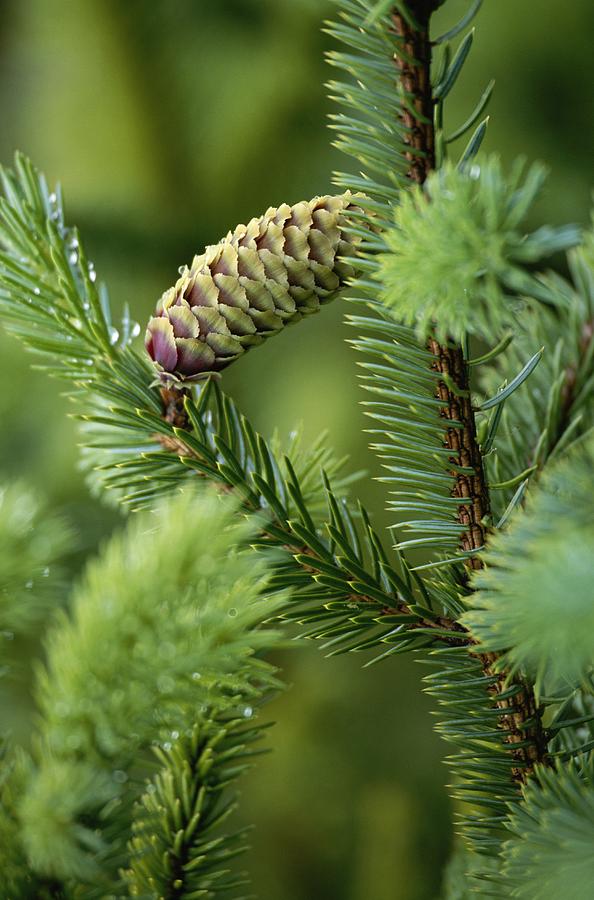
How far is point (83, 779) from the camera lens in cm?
22

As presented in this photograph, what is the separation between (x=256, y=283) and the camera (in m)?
0.32

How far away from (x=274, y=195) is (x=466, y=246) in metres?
0.70

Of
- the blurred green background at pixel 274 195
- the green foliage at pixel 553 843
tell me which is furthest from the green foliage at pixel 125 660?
the blurred green background at pixel 274 195

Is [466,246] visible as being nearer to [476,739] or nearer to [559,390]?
[559,390]

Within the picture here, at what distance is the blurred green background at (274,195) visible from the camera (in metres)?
0.80

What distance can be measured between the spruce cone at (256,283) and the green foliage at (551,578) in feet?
0.42

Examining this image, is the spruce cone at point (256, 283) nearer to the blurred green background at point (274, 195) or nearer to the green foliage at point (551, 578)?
the green foliage at point (551, 578)

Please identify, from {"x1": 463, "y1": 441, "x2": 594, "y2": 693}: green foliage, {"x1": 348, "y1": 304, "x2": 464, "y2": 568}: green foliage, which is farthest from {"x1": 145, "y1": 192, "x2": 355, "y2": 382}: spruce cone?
{"x1": 463, "y1": 441, "x2": 594, "y2": 693}: green foliage

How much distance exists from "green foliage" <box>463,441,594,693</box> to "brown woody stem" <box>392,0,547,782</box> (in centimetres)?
6

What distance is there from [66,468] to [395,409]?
0.60m

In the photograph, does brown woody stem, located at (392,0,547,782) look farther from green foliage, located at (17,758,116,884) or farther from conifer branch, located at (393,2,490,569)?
green foliage, located at (17,758,116,884)

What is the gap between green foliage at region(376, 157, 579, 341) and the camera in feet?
0.76

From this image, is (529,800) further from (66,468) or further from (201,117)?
(201,117)

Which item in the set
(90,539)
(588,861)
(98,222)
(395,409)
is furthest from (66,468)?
(588,861)
